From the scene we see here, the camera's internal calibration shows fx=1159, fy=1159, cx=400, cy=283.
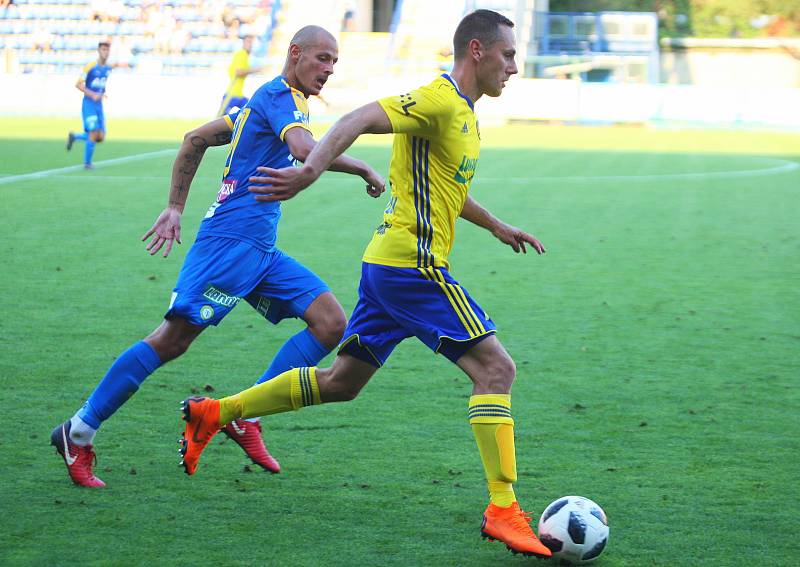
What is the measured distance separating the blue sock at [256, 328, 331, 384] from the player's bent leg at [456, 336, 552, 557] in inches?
45.9

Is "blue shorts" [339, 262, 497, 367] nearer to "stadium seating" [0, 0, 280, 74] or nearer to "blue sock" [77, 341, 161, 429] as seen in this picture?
"blue sock" [77, 341, 161, 429]

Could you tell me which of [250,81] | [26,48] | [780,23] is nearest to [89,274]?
[250,81]

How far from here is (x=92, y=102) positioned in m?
19.5

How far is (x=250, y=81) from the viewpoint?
37469 millimetres

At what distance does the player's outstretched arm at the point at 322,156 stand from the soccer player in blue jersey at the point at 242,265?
729mm

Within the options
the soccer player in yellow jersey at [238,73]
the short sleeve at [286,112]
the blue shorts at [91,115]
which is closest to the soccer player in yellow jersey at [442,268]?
the short sleeve at [286,112]

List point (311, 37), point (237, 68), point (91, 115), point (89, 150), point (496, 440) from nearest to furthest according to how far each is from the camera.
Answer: point (496, 440) < point (311, 37) < point (91, 115) < point (89, 150) < point (237, 68)

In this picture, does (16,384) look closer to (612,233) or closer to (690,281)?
(690,281)

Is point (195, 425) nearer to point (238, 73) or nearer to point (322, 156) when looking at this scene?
point (322, 156)

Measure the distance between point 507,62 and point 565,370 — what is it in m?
3.06

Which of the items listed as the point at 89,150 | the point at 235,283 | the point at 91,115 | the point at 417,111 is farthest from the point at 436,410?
the point at 89,150

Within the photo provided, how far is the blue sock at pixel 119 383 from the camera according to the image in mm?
4965

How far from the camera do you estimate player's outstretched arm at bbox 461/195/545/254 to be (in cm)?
501

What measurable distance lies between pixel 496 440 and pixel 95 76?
17.2 metres
